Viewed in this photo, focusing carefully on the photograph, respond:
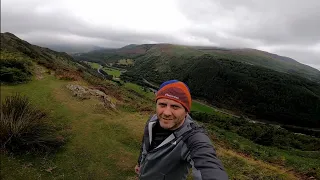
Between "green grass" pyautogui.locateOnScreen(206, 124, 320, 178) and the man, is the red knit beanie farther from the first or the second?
"green grass" pyautogui.locateOnScreen(206, 124, 320, 178)

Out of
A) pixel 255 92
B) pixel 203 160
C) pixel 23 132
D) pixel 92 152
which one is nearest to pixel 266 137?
pixel 92 152

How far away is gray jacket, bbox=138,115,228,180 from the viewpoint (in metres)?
2.00

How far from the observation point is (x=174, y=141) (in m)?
2.39

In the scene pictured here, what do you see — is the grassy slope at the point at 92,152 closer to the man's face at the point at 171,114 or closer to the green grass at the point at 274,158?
the green grass at the point at 274,158

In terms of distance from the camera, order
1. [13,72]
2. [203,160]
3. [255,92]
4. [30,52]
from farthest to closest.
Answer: [255,92]
[30,52]
[13,72]
[203,160]

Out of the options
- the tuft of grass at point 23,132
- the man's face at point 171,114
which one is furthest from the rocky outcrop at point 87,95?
the man's face at point 171,114

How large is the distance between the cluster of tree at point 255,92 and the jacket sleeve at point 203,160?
99.9 metres

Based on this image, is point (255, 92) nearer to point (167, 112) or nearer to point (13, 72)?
point (13, 72)

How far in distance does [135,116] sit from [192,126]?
10.0 meters

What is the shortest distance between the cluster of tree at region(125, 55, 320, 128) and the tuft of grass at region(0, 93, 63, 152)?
312 feet

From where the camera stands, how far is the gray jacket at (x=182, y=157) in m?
2.00

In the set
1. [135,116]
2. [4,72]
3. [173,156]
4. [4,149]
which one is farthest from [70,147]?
[4,72]

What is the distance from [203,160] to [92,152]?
6.80m

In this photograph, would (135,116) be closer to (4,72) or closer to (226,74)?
(4,72)
